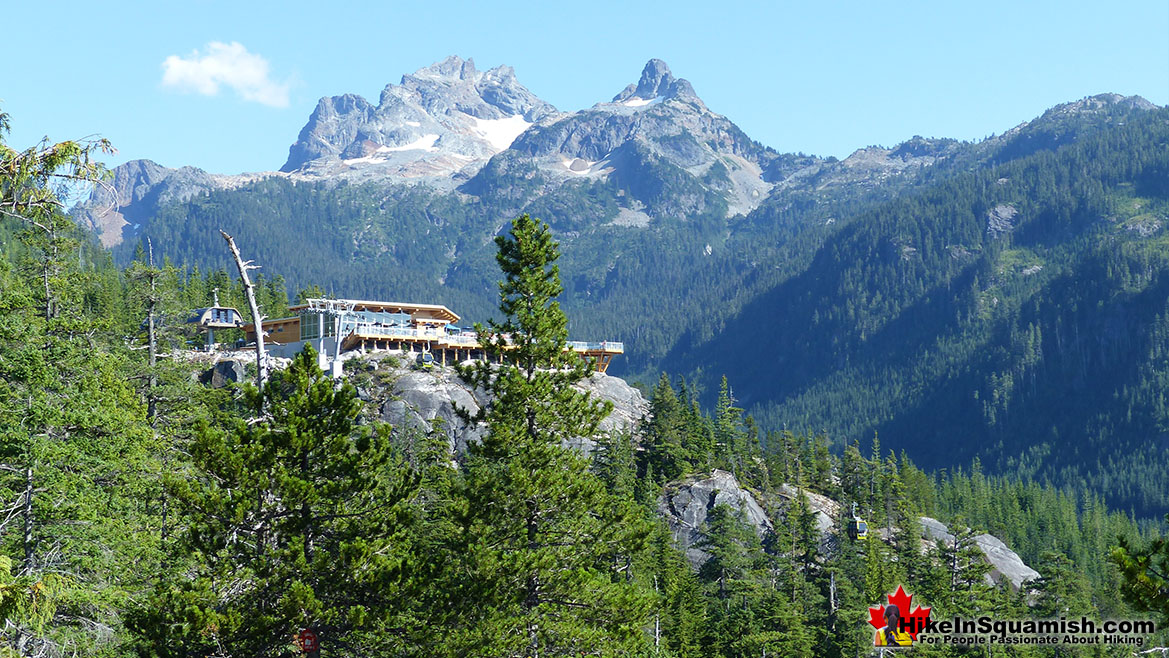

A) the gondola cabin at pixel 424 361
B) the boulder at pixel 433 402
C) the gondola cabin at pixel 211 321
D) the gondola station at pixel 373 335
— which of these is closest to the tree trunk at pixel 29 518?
the boulder at pixel 433 402

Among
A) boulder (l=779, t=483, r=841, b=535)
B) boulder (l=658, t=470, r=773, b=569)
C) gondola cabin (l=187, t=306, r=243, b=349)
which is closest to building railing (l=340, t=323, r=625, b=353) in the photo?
gondola cabin (l=187, t=306, r=243, b=349)

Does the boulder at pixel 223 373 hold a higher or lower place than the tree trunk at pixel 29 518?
higher

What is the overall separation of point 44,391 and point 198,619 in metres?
9.81

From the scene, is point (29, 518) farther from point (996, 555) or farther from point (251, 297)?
point (996, 555)

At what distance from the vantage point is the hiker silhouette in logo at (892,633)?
176ft

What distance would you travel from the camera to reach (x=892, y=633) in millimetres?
57906

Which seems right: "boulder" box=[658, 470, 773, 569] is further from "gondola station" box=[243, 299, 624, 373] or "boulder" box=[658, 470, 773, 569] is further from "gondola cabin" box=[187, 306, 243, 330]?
"gondola cabin" box=[187, 306, 243, 330]

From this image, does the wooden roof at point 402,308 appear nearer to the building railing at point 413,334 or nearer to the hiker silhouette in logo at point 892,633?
the building railing at point 413,334

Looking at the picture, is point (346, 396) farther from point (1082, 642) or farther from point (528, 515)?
point (1082, 642)

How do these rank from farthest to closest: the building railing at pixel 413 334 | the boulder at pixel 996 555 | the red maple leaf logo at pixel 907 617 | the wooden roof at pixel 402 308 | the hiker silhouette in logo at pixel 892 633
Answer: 1. the boulder at pixel 996 555
2. the wooden roof at pixel 402 308
3. the building railing at pixel 413 334
4. the hiker silhouette in logo at pixel 892 633
5. the red maple leaf logo at pixel 907 617

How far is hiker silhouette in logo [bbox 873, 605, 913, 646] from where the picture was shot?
5353cm

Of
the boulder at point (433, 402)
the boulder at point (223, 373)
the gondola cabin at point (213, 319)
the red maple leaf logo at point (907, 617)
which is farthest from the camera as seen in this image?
the gondola cabin at point (213, 319)

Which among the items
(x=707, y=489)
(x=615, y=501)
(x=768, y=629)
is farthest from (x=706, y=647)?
(x=615, y=501)

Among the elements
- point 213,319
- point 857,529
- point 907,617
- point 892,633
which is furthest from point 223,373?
point 857,529
